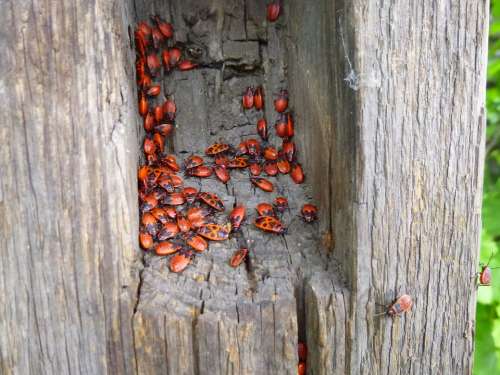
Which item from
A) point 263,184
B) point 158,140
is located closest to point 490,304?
point 263,184

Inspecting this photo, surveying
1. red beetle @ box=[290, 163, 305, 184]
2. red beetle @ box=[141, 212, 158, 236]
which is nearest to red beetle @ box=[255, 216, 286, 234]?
red beetle @ box=[290, 163, 305, 184]

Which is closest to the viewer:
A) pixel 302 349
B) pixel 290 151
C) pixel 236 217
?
pixel 302 349

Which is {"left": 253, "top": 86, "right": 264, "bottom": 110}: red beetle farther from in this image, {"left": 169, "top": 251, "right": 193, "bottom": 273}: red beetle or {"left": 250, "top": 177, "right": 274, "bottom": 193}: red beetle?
{"left": 169, "top": 251, "right": 193, "bottom": 273}: red beetle

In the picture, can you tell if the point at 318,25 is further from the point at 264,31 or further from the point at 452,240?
the point at 452,240

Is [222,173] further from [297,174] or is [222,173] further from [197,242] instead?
[197,242]

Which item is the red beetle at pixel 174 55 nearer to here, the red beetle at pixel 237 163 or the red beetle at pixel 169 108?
the red beetle at pixel 169 108
